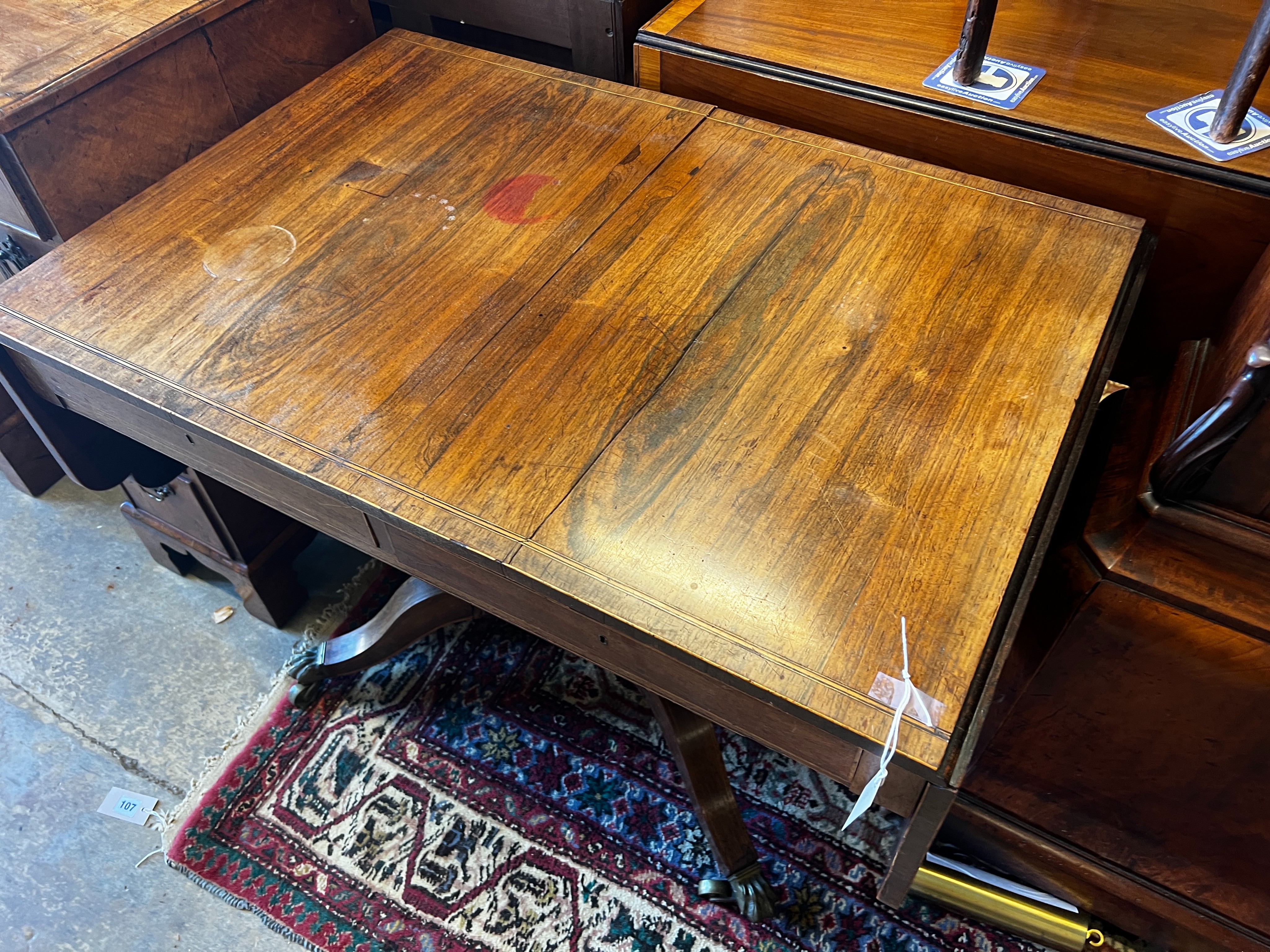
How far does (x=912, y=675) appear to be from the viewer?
0.73 m

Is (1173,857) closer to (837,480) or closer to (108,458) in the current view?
(837,480)

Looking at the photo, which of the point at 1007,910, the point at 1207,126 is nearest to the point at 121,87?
the point at 1207,126

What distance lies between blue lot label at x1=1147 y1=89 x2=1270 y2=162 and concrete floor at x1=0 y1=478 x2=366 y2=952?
4.97 feet

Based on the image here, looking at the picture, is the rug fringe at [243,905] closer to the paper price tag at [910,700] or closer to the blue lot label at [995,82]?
the paper price tag at [910,700]

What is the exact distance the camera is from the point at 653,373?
0.96 metres

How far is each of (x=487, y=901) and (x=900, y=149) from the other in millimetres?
1250

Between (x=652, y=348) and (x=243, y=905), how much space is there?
1.06 meters

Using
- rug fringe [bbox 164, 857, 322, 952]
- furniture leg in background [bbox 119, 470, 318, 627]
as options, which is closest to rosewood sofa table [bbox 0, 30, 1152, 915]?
furniture leg in background [bbox 119, 470, 318, 627]

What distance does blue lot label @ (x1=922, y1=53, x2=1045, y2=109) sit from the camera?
1.15 m

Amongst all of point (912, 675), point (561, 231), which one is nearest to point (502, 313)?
point (561, 231)

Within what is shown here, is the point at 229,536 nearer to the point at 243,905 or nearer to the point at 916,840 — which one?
the point at 243,905

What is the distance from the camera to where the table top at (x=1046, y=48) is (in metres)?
1.11

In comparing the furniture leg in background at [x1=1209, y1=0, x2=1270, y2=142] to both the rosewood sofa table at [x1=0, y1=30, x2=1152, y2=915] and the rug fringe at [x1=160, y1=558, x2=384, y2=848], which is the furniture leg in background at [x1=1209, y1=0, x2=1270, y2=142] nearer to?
the rosewood sofa table at [x1=0, y1=30, x2=1152, y2=915]

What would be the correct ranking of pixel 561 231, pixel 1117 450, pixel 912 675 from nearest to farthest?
1. pixel 912 675
2. pixel 1117 450
3. pixel 561 231
